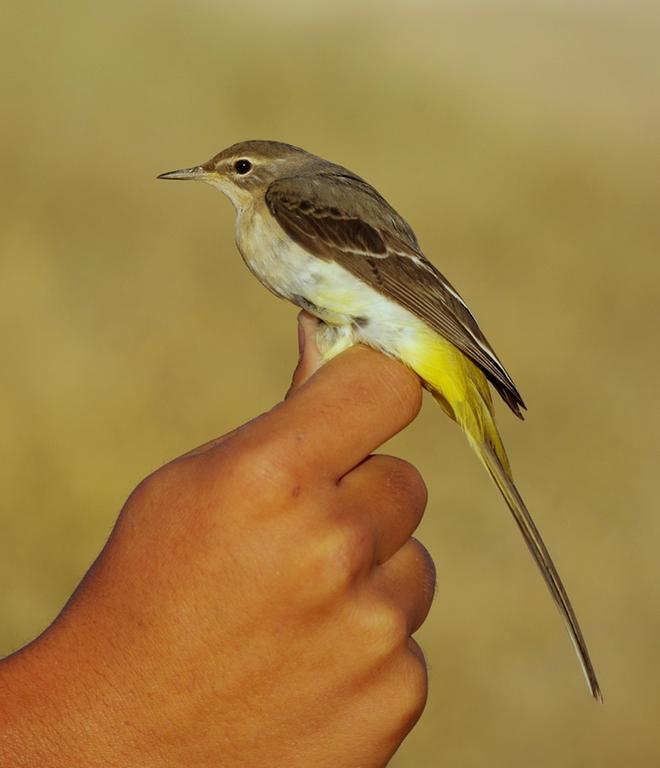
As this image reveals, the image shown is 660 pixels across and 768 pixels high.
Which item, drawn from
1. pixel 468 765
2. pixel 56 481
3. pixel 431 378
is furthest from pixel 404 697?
pixel 56 481

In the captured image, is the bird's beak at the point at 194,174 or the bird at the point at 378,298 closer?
the bird at the point at 378,298

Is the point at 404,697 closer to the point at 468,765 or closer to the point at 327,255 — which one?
the point at 327,255

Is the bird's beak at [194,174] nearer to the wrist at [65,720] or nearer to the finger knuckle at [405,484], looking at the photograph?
the finger knuckle at [405,484]

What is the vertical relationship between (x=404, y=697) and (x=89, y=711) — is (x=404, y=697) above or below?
below

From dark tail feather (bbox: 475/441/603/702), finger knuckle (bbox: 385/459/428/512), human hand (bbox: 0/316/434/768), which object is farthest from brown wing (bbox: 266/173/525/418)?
human hand (bbox: 0/316/434/768)

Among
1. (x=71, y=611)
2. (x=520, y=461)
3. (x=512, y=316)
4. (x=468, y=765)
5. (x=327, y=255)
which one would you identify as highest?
(x=327, y=255)

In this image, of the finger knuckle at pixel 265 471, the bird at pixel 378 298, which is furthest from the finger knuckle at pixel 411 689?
the bird at pixel 378 298

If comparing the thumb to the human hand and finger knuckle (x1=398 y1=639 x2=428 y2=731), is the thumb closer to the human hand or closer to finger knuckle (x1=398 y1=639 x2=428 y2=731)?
the human hand

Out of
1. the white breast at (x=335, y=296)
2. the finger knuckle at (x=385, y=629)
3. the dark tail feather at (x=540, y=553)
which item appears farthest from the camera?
the white breast at (x=335, y=296)
